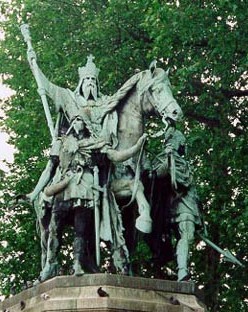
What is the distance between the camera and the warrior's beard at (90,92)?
1372 centimetres

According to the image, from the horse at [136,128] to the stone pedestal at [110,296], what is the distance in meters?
0.84

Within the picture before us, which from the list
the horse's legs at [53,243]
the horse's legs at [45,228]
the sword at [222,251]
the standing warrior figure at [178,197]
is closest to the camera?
the horse's legs at [53,243]

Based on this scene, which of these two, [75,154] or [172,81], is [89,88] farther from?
[172,81]

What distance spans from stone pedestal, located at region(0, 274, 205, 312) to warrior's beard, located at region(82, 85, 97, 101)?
318 cm

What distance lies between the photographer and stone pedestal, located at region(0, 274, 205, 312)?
11156mm

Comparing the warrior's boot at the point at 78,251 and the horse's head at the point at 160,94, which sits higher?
the horse's head at the point at 160,94

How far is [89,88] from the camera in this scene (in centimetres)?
1373

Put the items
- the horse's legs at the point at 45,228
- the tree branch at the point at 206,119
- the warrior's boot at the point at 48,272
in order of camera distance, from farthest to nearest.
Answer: the tree branch at the point at 206,119 → the horse's legs at the point at 45,228 → the warrior's boot at the point at 48,272

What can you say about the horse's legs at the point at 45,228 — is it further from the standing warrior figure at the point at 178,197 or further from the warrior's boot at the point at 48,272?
the standing warrior figure at the point at 178,197

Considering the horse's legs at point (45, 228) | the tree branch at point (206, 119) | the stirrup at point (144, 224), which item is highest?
the tree branch at point (206, 119)

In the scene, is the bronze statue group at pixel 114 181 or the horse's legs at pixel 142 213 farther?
the bronze statue group at pixel 114 181

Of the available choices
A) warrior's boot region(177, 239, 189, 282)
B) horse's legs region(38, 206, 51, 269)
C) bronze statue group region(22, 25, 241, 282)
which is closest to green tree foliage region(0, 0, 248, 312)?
bronze statue group region(22, 25, 241, 282)

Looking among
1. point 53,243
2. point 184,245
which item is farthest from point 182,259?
point 53,243

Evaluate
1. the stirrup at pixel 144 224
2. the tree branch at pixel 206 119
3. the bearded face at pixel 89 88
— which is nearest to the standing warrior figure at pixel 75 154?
the bearded face at pixel 89 88
